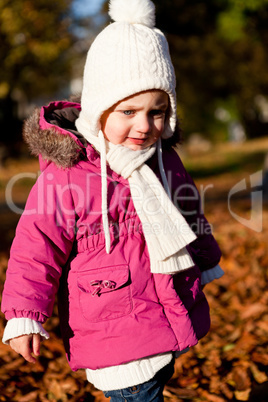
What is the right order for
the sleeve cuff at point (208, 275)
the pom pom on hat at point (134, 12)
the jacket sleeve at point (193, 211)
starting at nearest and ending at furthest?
the pom pom on hat at point (134, 12) < the jacket sleeve at point (193, 211) < the sleeve cuff at point (208, 275)

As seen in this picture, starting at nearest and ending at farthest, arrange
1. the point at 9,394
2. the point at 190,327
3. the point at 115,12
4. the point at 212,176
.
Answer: the point at 190,327 < the point at 115,12 < the point at 9,394 < the point at 212,176

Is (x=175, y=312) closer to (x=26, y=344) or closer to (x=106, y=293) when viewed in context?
(x=106, y=293)

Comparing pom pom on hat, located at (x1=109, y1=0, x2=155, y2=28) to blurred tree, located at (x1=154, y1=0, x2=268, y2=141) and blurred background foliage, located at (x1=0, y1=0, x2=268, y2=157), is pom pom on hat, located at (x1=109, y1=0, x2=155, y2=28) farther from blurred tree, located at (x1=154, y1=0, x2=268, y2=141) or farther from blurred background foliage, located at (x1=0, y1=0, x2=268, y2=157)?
blurred tree, located at (x1=154, y1=0, x2=268, y2=141)

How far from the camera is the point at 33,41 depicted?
37.6 ft

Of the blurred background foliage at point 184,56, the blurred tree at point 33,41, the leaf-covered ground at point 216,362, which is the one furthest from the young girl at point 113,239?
the blurred tree at point 33,41

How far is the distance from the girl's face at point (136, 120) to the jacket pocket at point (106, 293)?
1.96ft

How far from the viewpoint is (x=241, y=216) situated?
7.73 meters

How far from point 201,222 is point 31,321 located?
115 cm

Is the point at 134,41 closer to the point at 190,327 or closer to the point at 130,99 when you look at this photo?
the point at 130,99

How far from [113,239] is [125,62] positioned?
801mm

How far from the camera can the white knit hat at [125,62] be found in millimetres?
2096

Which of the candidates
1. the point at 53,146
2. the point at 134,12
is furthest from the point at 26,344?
the point at 134,12

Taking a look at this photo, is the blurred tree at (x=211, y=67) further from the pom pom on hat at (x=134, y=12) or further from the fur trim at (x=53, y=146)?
the fur trim at (x=53, y=146)

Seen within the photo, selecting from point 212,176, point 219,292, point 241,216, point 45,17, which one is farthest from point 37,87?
point 219,292
